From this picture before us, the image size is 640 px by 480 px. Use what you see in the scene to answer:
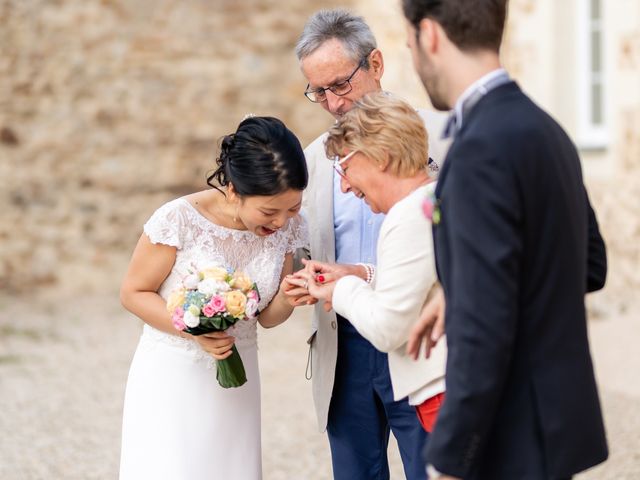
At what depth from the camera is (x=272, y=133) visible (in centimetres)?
316

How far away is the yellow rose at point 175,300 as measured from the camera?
3.07 metres

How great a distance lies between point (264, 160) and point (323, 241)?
0.40m

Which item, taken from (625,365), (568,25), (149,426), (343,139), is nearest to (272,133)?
(343,139)

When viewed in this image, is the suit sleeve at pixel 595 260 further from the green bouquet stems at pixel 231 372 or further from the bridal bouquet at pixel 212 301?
the green bouquet stems at pixel 231 372

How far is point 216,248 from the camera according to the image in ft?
11.0

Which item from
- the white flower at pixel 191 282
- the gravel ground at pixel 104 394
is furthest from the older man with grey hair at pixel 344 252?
the gravel ground at pixel 104 394

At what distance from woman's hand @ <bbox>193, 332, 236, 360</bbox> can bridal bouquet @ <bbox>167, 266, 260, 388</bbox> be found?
5 centimetres

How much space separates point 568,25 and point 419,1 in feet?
26.9

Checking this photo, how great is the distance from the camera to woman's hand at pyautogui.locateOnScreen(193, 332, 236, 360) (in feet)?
10.4

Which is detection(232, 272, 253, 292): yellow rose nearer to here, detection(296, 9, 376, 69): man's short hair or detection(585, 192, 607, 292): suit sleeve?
detection(296, 9, 376, 69): man's short hair

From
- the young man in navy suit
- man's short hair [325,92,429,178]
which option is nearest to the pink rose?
man's short hair [325,92,429,178]

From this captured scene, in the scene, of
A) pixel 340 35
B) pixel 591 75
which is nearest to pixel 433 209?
pixel 340 35

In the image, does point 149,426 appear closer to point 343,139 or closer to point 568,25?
point 343,139

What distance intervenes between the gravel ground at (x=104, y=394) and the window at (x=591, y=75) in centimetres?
191
